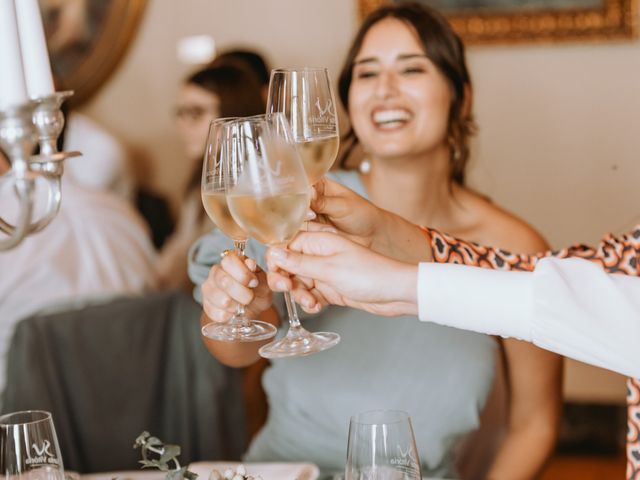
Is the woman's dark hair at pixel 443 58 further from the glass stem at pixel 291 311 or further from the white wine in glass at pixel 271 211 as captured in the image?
the white wine in glass at pixel 271 211

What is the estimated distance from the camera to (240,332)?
1.24 m

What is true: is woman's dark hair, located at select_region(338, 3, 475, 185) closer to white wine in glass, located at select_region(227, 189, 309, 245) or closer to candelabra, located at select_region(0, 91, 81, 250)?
white wine in glass, located at select_region(227, 189, 309, 245)

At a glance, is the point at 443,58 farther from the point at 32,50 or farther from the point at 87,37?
the point at 87,37

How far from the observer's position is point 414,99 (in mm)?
1835

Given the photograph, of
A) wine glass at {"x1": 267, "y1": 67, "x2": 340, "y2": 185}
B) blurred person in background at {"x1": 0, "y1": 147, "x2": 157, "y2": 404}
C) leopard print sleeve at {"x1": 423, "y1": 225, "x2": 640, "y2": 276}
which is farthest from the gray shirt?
blurred person in background at {"x1": 0, "y1": 147, "x2": 157, "y2": 404}

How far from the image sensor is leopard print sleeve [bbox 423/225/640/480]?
1.30 metres

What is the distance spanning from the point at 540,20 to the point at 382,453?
2.90 metres

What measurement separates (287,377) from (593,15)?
2.31 metres

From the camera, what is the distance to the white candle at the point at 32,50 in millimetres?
845

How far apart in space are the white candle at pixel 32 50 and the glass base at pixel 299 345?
45 cm

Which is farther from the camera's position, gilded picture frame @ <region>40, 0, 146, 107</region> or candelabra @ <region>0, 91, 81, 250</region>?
gilded picture frame @ <region>40, 0, 146, 107</region>

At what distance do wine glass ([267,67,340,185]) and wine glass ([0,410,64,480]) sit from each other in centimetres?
45

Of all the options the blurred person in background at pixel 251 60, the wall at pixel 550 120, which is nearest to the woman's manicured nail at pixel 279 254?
the wall at pixel 550 120

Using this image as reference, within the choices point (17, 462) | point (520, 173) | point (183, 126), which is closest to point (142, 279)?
point (183, 126)
